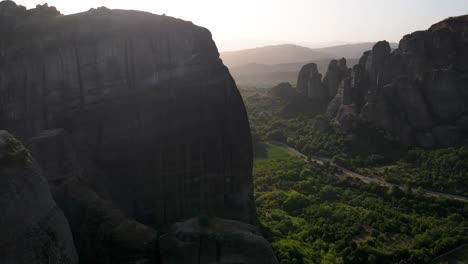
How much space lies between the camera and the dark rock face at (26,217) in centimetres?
1476

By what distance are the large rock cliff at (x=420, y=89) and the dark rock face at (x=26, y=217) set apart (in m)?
54.8

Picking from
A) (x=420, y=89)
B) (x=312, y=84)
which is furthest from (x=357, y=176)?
(x=312, y=84)

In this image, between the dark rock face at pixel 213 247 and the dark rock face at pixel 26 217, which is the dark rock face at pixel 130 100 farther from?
the dark rock face at pixel 26 217

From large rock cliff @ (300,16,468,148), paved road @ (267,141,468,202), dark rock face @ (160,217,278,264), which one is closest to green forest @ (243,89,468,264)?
paved road @ (267,141,468,202)

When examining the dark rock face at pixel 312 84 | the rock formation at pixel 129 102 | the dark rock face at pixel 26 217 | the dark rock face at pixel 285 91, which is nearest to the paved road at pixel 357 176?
the dark rock face at pixel 312 84

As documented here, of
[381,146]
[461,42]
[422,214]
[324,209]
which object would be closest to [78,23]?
[324,209]

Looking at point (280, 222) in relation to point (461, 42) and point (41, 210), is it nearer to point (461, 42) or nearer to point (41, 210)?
point (41, 210)

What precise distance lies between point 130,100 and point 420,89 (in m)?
49.1

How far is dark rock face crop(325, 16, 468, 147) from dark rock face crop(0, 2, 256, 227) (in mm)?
42831

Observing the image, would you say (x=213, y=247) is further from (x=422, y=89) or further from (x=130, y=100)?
(x=422, y=89)

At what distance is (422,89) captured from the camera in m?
62.2

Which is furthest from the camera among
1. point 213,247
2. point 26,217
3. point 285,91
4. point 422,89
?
point 285,91

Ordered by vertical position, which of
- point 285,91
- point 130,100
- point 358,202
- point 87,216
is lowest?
point 358,202

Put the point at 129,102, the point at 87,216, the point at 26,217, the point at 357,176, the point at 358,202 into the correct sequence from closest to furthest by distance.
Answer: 1. the point at 26,217
2. the point at 87,216
3. the point at 129,102
4. the point at 358,202
5. the point at 357,176
